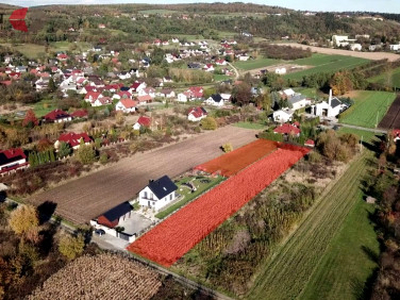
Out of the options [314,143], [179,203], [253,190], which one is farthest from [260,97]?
[179,203]

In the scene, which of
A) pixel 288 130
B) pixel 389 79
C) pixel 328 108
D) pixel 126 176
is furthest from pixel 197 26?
pixel 126 176

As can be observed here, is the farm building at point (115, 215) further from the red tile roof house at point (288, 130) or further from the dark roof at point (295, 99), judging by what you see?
the dark roof at point (295, 99)

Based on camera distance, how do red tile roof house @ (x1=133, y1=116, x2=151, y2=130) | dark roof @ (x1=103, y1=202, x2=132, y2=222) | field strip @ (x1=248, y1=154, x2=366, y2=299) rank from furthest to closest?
red tile roof house @ (x1=133, y1=116, x2=151, y2=130) → dark roof @ (x1=103, y1=202, x2=132, y2=222) → field strip @ (x1=248, y1=154, x2=366, y2=299)

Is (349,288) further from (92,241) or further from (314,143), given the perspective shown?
(314,143)

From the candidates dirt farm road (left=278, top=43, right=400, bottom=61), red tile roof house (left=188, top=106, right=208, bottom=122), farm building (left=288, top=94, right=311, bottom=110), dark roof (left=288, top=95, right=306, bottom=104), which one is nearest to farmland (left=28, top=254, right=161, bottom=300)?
red tile roof house (left=188, top=106, right=208, bottom=122)

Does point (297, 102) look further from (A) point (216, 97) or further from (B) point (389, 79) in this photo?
(B) point (389, 79)

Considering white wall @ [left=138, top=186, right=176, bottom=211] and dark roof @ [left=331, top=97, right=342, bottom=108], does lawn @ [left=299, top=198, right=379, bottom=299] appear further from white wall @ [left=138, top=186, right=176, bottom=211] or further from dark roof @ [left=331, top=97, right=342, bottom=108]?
dark roof @ [left=331, top=97, right=342, bottom=108]
